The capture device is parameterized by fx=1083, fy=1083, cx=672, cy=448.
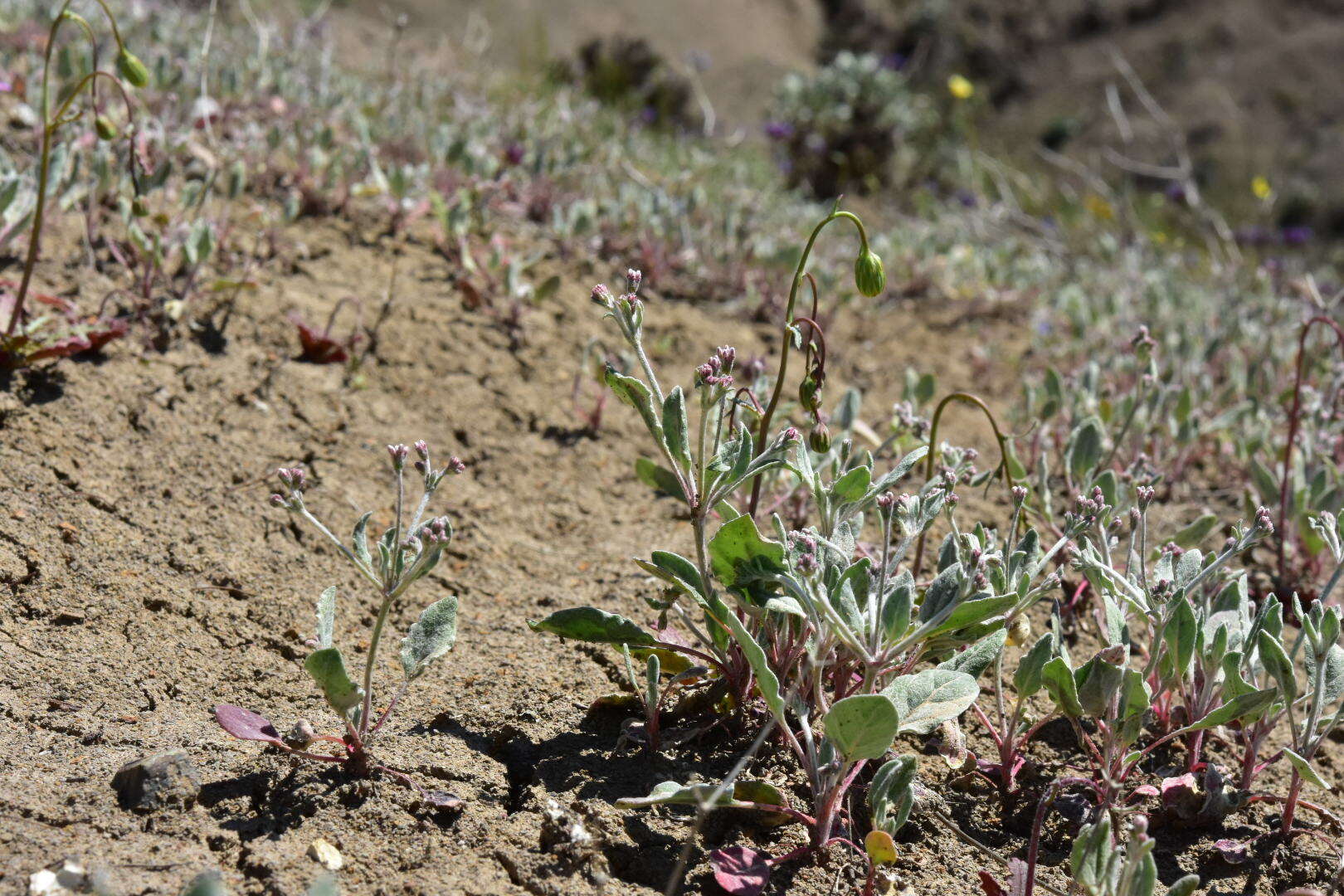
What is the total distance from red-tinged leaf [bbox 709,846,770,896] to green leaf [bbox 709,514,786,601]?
404 millimetres

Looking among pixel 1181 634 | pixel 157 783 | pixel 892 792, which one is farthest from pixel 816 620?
pixel 157 783

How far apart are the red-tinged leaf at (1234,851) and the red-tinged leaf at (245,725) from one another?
61.6 inches

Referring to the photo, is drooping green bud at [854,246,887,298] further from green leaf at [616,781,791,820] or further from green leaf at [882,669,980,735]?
green leaf at [616,781,791,820]

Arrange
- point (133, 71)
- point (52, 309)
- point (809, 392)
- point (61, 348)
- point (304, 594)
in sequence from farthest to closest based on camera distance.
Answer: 1. point (52, 309)
2. point (61, 348)
3. point (133, 71)
4. point (304, 594)
5. point (809, 392)

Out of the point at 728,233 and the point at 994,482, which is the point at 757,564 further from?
the point at 728,233

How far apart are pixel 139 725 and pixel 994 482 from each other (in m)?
2.40

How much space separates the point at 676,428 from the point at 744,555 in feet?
0.78

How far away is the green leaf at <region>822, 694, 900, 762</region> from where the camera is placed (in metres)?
1.54

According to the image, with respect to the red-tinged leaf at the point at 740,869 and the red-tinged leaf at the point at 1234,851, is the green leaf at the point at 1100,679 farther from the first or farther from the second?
the red-tinged leaf at the point at 740,869

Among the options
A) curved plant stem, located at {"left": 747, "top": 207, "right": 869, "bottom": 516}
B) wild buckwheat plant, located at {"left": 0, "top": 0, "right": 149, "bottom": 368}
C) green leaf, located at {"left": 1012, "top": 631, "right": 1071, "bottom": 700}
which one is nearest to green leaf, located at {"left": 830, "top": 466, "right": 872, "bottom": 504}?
curved plant stem, located at {"left": 747, "top": 207, "right": 869, "bottom": 516}

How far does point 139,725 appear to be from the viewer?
1.82m

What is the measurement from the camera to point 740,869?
64.0 inches

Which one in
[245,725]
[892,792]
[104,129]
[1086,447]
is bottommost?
[245,725]

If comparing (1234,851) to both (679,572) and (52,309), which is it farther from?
(52,309)
